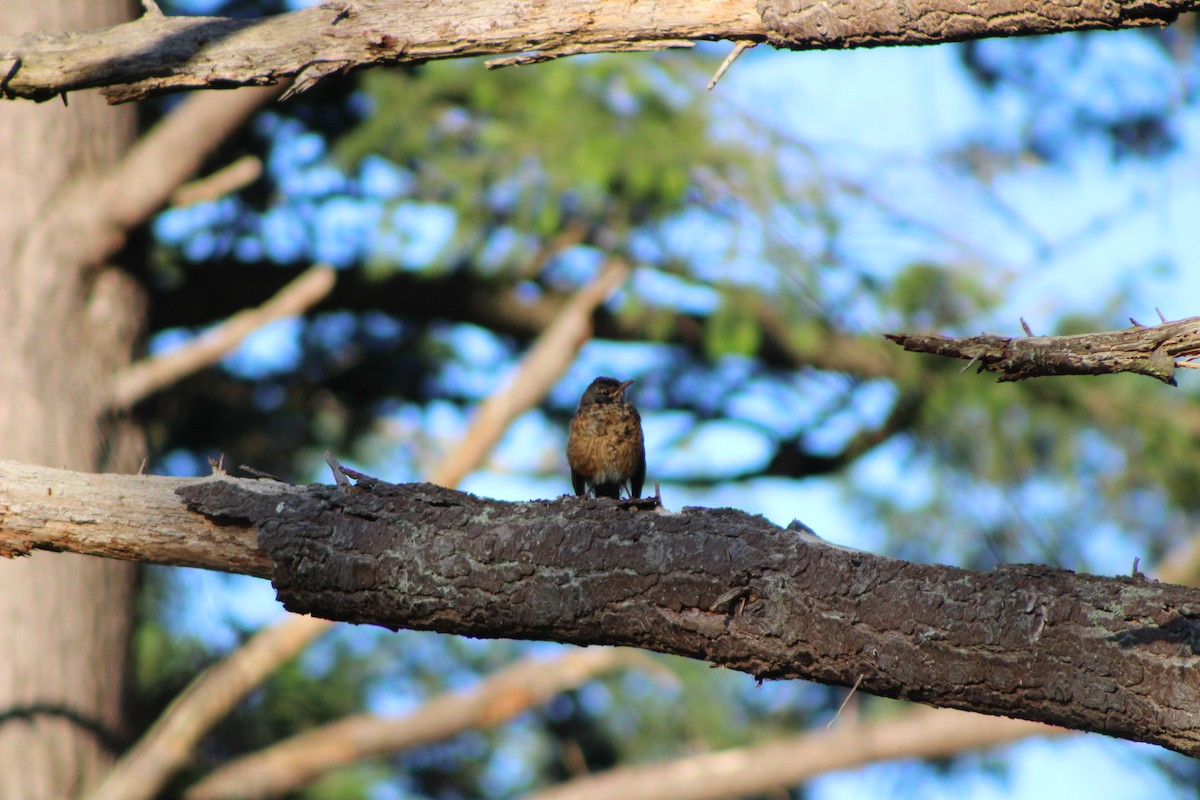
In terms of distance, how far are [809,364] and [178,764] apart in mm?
4551

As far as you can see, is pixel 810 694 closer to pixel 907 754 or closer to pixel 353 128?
pixel 907 754

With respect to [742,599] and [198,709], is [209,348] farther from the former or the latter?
[742,599]

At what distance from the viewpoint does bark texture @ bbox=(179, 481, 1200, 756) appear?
3.10m

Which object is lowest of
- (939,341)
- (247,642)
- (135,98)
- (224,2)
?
(939,341)

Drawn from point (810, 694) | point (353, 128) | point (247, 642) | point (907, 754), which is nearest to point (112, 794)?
point (247, 642)

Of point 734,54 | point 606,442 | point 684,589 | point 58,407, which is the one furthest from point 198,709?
point 734,54

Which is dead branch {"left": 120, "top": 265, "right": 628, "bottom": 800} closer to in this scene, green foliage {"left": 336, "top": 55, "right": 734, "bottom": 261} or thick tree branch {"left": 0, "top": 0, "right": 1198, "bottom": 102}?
green foliage {"left": 336, "top": 55, "right": 734, "bottom": 261}

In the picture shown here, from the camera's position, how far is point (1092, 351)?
270cm

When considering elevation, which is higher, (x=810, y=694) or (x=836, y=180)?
(x=836, y=180)

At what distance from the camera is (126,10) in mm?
7543

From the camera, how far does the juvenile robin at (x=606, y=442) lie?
6238 mm

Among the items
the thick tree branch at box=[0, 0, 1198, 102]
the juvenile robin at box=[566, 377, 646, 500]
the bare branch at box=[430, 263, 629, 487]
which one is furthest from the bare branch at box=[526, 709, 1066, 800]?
the thick tree branch at box=[0, 0, 1198, 102]

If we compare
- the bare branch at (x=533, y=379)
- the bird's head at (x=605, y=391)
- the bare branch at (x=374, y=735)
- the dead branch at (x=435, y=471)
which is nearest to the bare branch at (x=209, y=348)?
the dead branch at (x=435, y=471)

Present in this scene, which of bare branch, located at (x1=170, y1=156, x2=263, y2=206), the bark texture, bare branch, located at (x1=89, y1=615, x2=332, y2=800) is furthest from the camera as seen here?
bare branch, located at (x1=170, y1=156, x2=263, y2=206)
